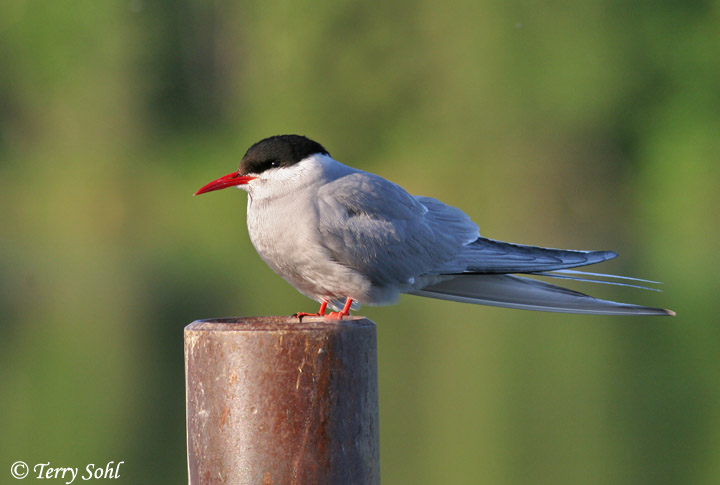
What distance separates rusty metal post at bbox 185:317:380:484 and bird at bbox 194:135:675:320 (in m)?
0.67

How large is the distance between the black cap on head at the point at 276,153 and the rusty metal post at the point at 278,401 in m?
0.99

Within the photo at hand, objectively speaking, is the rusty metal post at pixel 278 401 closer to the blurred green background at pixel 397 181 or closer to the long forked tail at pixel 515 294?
the long forked tail at pixel 515 294

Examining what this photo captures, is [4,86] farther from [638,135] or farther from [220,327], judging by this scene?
[220,327]

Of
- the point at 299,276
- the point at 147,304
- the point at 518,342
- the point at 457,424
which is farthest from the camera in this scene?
the point at 147,304

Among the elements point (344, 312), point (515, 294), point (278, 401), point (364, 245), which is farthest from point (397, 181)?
point (278, 401)

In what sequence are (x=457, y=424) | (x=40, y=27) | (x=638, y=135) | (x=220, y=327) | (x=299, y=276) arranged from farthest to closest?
(x=40, y=27), (x=638, y=135), (x=457, y=424), (x=299, y=276), (x=220, y=327)

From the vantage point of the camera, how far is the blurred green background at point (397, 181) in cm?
750

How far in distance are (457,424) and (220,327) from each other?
4909 mm

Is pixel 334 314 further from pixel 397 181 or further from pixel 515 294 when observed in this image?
pixel 397 181

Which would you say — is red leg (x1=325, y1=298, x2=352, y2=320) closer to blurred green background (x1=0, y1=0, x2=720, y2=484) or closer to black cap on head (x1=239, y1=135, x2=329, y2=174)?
black cap on head (x1=239, y1=135, x2=329, y2=174)

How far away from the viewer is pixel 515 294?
151 inches

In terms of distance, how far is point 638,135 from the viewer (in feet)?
50.9

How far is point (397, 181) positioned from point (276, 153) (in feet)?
36.0

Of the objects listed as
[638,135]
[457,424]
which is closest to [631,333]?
[457,424]
